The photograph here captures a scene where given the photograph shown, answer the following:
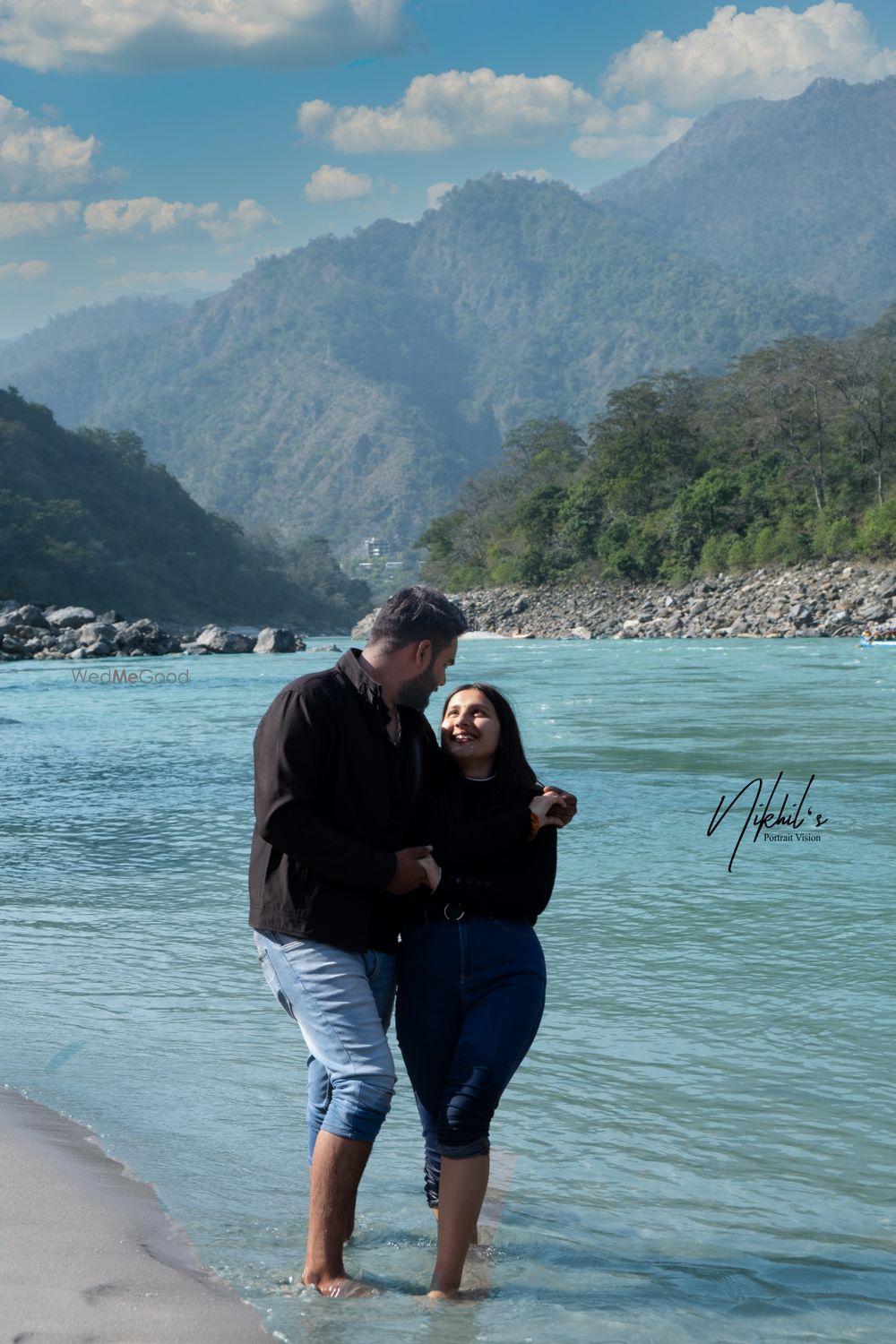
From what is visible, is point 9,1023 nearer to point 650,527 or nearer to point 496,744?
point 496,744

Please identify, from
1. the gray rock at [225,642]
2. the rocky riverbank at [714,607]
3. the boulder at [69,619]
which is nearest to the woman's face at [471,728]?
the rocky riverbank at [714,607]

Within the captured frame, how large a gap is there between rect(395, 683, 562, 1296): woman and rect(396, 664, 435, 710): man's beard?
0.31 feet

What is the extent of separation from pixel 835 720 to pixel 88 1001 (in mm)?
14977

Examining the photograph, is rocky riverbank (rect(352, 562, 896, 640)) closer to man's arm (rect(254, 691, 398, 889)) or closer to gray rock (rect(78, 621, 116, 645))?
gray rock (rect(78, 621, 116, 645))

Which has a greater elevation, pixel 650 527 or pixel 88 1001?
pixel 650 527

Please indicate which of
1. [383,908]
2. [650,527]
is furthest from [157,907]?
[650,527]

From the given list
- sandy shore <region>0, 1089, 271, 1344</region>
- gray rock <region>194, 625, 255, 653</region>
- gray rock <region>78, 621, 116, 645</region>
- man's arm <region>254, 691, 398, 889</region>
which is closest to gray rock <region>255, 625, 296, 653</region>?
gray rock <region>194, 625, 255, 653</region>

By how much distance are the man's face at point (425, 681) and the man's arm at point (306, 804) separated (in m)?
0.22

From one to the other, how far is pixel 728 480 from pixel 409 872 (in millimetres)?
74759

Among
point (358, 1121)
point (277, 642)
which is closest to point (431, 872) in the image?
point (358, 1121)

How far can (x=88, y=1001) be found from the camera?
18.6ft

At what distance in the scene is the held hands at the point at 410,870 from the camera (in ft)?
9.57

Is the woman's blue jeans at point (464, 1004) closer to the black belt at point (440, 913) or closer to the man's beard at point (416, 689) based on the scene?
the black belt at point (440, 913)

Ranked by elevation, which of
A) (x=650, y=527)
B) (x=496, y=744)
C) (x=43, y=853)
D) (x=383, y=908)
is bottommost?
(x=43, y=853)
